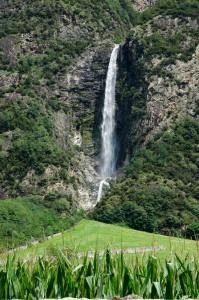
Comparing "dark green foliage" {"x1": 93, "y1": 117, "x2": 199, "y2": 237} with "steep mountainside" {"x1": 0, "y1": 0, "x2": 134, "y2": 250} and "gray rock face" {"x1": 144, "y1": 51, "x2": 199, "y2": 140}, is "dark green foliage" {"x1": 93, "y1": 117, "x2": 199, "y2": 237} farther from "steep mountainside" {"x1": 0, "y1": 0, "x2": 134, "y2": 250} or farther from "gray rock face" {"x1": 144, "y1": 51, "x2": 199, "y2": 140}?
"steep mountainside" {"x1": 0, "y1": 0, "x2": 134, "y2": 250}

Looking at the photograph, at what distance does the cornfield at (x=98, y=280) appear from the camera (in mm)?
17125

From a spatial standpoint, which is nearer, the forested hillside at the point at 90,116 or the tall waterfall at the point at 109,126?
the forested hillside at the point at 90,116

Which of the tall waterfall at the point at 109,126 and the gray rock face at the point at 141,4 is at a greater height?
the gray rock face at the point at 141,4

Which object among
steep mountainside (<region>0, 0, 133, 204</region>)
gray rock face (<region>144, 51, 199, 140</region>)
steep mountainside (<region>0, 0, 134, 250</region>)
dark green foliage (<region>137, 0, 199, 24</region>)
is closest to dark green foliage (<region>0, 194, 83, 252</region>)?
steep mountainside (<region>0, 0, 134, 250</region>)

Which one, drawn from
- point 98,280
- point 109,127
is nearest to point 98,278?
point 98,280

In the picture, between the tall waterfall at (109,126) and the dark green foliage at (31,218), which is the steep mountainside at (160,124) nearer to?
the tall waterfall at (109,126)

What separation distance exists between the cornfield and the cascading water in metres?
62.2

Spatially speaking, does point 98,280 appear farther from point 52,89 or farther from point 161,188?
point 52,89

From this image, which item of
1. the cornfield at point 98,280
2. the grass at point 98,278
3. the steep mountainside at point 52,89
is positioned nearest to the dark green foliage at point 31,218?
the steep mountainside at point 52,89

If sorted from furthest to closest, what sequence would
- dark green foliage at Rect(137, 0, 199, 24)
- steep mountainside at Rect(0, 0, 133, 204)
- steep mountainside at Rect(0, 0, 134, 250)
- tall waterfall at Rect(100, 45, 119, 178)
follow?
dark green foliage at Rect(137, 0, 199, 24) < tall waterfall at Rect(100, 45, 119, 178) < steep mountainside at Rect(0, 0, 133, 204) < steep mountainside at Rect(0, 0, 134, 250)

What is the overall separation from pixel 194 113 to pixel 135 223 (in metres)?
22.0

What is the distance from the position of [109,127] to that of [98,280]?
2802 inches

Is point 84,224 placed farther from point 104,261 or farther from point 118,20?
point 118,20

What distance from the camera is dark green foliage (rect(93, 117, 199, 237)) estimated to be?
65.3m
